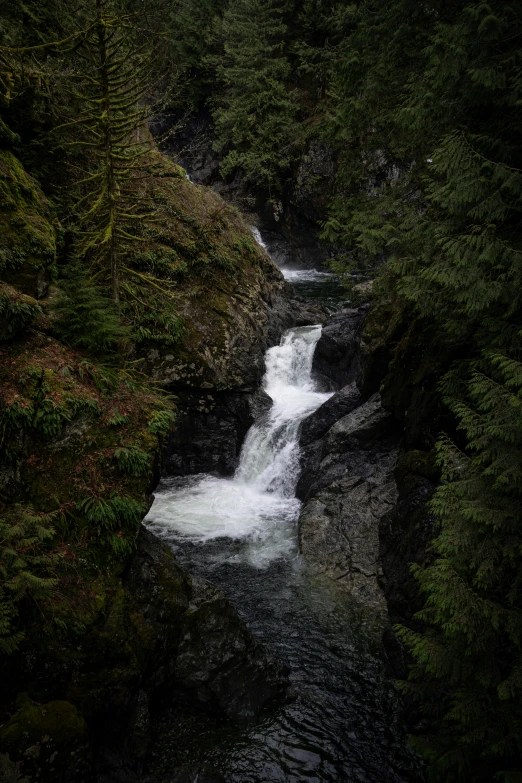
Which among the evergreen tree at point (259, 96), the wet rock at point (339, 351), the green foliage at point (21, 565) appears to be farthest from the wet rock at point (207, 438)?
the evergreen tree at point (259, 96)

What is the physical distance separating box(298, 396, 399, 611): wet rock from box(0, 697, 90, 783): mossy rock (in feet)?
20.7

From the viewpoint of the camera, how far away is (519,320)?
5996mm

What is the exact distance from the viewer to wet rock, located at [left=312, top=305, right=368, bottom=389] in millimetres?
17078

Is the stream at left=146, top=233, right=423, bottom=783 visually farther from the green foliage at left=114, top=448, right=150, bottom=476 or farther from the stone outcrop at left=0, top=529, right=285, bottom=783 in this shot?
the green foliage at left=114, top=448, right=150, bottom=476

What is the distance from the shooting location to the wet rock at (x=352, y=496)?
422 inches

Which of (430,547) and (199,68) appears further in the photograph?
(199,68)

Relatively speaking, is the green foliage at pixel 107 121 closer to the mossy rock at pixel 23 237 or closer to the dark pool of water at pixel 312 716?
the mossy rock at pixel 23 237

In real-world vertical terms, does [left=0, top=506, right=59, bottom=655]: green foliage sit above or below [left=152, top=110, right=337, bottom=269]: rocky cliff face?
below

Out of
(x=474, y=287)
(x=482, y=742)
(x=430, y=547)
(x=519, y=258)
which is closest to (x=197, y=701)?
(x=482, y=742)

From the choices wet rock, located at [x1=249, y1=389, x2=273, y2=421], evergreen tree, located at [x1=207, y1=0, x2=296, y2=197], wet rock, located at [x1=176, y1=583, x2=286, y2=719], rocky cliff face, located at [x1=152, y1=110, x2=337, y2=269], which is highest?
evergreen tree, located at [x1=207, y1=0, x2=296, y2=197]

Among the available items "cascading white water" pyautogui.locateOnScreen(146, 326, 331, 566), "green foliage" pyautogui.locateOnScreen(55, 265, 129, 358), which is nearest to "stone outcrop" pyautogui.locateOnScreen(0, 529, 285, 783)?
"green foliage" pyautogui.locateOnScreen(55, 265, 129, 358)

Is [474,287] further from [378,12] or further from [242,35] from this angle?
[242,35]

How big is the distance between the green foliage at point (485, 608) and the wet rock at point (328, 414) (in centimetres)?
889

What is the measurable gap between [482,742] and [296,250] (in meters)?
32.4
